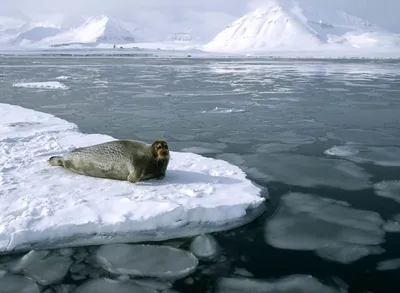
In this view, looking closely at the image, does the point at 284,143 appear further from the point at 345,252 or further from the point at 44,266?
the point at 44,266

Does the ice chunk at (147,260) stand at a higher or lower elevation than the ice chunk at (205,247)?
lower

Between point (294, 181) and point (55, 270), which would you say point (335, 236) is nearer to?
point (294, 181)

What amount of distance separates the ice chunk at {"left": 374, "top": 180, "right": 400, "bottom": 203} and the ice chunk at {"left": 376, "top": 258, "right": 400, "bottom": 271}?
1265 mm

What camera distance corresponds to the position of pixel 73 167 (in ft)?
15.7

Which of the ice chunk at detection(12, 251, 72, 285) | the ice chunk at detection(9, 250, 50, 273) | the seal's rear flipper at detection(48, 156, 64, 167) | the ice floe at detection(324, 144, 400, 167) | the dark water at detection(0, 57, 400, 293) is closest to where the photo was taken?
the ice chunk at detection(12, 251, 72, 285)

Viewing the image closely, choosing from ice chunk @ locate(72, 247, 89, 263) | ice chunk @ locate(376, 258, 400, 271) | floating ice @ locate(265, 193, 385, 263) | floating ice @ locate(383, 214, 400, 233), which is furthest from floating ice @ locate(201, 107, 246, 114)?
ice chunk @ locate(376, 258, 400, 271)

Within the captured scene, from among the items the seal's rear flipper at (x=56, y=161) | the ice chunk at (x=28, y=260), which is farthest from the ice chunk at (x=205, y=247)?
the seal's rear flipper at (x=56, y=161)

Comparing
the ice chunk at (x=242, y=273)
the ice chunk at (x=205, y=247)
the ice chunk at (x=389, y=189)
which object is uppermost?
the ice chunk at (x=389, y=189)

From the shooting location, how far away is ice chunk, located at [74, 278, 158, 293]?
8.52 ft

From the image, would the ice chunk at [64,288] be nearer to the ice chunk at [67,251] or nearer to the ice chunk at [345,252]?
the ice chunk at [67,251]

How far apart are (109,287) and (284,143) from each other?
431 centimetres

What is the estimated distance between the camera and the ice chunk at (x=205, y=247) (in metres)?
3.04

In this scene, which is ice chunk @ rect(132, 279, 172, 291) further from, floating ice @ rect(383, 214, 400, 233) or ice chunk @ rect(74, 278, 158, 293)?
floating ice @ rect(383, 214, 400, 233)

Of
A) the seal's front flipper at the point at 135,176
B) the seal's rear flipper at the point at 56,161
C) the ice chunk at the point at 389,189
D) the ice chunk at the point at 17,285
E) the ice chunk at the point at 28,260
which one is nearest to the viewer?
the ice chunk at the point at 17,285
